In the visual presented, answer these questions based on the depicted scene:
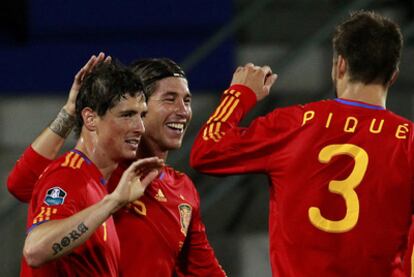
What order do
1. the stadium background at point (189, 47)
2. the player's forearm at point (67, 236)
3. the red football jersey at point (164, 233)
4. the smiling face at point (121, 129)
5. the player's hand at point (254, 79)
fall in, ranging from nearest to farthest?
the player's forearm at point (67, 236)
the player's hand at point (254, 79)
the smiling face at point (121, 129)
the red football jersey at point (164, 233)
the stadium background at point (189, 47)

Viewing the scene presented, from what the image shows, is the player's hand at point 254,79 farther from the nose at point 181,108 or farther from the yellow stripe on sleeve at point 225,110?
the nose at point 181,108

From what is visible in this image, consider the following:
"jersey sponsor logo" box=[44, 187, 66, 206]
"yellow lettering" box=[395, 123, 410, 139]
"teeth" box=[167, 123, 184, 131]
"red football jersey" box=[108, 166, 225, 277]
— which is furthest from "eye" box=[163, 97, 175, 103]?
"yellow lettering" box=[395, 123, 410, 139]

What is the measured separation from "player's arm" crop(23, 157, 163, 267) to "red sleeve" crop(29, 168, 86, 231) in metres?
0.06

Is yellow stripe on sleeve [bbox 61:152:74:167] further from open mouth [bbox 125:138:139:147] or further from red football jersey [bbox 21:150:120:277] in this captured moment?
open mouth [bbox 125:138:139:147]

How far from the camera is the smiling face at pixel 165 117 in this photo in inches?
166

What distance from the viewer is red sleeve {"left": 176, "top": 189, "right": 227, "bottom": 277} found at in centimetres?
428

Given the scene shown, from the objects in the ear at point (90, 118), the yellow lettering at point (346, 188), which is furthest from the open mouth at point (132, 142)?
the yellow lettering at point (346, 188)

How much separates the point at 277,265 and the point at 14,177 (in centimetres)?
129

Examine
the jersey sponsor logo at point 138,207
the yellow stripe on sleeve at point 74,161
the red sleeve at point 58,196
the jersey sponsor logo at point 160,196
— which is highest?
the yellow stripe on sleeve at point 74,161

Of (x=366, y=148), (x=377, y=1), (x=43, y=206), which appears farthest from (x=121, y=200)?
(x=377, y=1)

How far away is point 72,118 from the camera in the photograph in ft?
13.7

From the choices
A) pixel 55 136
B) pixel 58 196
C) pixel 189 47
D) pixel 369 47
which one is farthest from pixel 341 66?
pixel 189 47

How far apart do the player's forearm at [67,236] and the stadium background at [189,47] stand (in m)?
3.87

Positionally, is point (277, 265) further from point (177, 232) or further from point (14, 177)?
point (14, 177)
